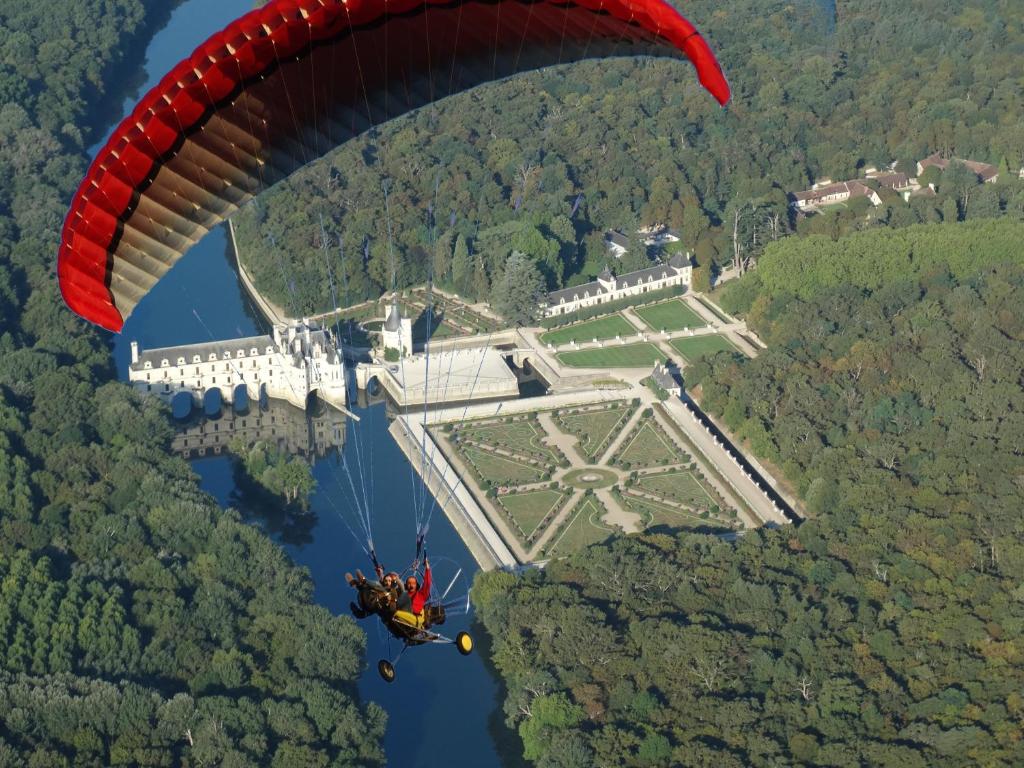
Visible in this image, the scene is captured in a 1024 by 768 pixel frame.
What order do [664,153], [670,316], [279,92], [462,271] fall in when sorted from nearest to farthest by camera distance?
1. [279,92]
2. [670,316]
3. [462,271]
4. [664,153]

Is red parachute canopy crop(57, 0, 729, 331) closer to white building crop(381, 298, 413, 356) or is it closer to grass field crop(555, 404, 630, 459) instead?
grass field crop(555, 404, 630, 459)

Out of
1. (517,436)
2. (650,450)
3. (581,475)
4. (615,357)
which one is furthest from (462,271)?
(581,475)

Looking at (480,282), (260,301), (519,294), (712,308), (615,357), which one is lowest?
(615,357)

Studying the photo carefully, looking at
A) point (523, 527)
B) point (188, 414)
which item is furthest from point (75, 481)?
point (523, 527)

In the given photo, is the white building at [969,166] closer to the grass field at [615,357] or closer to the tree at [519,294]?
the grass field at [615,357]

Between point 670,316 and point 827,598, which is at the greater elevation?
point 670,316

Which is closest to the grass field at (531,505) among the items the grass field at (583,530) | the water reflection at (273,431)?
the grass field at (583,530)

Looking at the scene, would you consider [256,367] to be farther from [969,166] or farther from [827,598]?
[969,166]
